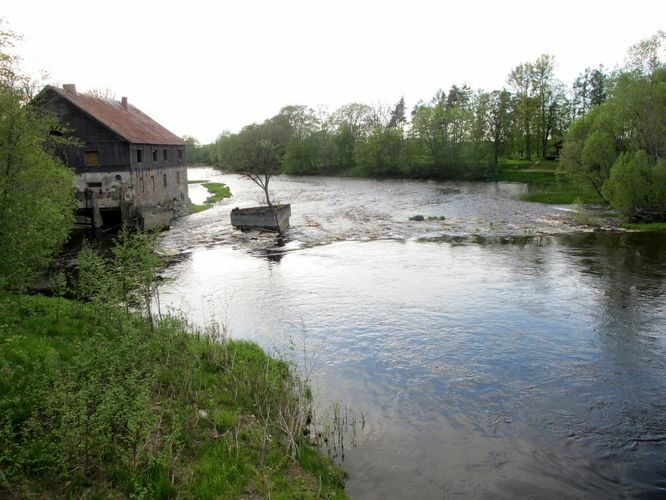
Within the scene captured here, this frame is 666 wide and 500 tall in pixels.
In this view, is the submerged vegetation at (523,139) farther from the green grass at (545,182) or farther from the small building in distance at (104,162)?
the small building in distance at (104,162)

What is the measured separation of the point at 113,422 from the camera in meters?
7.71

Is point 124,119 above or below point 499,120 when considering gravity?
below

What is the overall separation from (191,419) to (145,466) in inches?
71.2

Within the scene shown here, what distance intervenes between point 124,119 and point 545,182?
49.2 metres

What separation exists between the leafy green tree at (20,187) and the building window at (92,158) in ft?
67.4

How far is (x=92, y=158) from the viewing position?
1502 inches

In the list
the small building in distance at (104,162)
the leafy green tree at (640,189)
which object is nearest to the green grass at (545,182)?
the leafy green tree at (640,189)

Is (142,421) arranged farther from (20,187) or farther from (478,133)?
(478,133)

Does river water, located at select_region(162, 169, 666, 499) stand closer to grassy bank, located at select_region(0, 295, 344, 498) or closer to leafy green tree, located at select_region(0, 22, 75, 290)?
grassy bank, located at select_region(0, 295, 344, 498)

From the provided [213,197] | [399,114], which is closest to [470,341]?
[213,197]

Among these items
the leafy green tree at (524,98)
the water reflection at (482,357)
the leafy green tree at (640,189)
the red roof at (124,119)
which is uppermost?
the leafy green tree at (524,98)

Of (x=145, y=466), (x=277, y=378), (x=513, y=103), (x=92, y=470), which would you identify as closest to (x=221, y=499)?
(x=145, y=466)

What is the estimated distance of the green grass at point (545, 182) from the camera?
49.3 m

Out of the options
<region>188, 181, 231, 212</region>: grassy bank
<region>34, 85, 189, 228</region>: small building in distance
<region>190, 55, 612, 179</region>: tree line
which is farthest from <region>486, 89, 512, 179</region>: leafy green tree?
<region>34, 85, 189, 228</region>: small building in distance
